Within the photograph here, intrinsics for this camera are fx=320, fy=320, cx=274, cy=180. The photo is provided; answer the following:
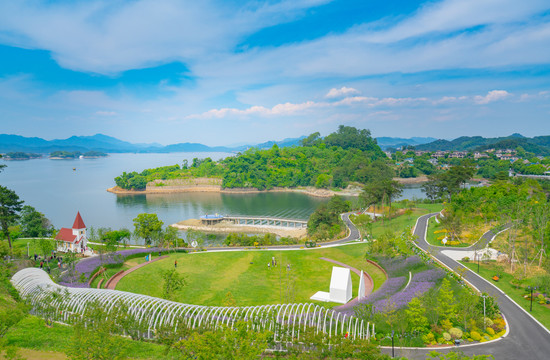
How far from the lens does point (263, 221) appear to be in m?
71.6

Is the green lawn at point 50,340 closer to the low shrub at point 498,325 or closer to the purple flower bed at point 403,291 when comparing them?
the purple flower bed at point 403,291

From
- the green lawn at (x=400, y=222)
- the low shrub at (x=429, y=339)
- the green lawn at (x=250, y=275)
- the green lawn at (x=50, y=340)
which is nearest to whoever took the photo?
the green lawn at (x=50, y=340)

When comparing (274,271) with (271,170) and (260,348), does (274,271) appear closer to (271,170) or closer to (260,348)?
(260,348)

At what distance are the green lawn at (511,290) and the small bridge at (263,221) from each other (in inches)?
1684

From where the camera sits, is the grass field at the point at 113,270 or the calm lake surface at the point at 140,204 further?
the calm lake surface at the point at 140,204

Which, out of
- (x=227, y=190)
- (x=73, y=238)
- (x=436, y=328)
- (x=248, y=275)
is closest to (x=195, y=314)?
(x=248, y=275)

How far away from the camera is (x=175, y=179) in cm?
12381

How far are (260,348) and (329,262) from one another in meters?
22.1

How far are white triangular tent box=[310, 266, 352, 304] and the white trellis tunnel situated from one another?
174 inches

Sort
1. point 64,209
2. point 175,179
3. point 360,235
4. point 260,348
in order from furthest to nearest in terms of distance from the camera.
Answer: point 175,179
point 64,209
point 360,235
point 260,348

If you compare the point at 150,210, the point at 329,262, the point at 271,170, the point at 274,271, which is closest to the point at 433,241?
the point at 329,262

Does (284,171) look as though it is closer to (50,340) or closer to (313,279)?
(313,279)

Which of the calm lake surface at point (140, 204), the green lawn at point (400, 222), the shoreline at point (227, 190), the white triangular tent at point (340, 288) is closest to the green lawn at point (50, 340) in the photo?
the white triangular tent at point (340, 288)

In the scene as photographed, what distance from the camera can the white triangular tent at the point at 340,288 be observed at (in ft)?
73.9
